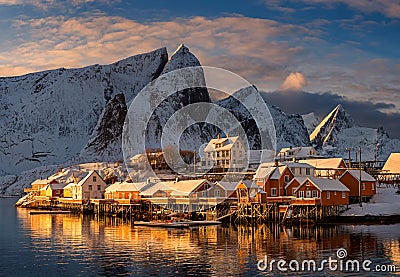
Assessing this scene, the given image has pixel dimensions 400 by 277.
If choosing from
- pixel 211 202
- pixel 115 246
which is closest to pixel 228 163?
pixel 211 202

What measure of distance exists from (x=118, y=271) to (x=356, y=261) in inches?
634

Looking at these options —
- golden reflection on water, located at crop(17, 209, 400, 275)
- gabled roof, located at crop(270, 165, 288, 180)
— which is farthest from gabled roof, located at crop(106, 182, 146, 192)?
gabled roof, located at crop(270, 165, 288, 180)

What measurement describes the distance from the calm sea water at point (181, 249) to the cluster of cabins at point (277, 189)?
594 cm

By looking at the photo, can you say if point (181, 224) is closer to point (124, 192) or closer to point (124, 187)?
point (124, 192)

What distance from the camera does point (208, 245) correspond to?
162 ft

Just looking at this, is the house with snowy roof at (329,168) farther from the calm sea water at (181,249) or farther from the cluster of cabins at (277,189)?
the calm sea water at (181,249)

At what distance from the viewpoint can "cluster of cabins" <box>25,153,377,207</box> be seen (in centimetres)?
6812

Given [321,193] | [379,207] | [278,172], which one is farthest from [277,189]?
[379,207]

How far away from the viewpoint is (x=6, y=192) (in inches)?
7057

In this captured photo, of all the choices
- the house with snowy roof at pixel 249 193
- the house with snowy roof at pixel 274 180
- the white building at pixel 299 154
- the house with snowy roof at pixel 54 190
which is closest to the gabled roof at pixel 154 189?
the house with snowy roof at pixel 249 193

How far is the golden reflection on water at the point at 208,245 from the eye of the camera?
40.8 m

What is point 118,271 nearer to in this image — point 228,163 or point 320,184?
point 320,184

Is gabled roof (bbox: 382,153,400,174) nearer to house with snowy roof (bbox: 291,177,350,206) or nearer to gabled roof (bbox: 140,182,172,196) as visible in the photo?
house with snowy roof (bbox: 291,177,350,206)

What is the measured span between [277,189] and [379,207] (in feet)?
41.1
